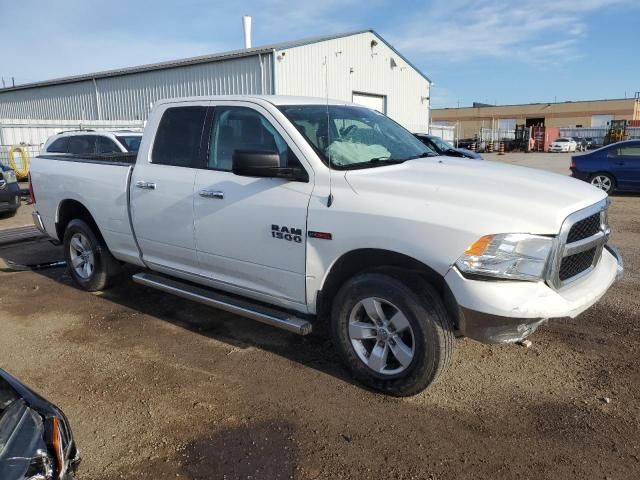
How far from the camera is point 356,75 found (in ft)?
84.0

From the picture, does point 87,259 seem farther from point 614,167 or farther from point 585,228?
point 614,167

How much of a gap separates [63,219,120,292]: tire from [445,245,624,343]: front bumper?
394 cm

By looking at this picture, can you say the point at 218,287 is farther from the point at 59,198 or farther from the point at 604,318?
the point at 604,318

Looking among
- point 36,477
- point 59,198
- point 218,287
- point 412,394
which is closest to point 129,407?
point 218,287

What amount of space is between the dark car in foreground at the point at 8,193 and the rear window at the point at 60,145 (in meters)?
1.80

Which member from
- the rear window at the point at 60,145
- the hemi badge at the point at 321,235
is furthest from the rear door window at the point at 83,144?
the hemi badge at the point at 321,235

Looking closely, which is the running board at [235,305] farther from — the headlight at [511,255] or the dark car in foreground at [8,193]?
the dark car in foreground at [8,193]

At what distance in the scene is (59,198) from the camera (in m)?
5.75

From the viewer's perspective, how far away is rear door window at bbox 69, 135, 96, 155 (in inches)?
477

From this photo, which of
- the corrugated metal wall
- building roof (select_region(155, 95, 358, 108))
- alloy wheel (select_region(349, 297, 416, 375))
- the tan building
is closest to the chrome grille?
alloy wheel (select_region(349, 297, 416, 375))

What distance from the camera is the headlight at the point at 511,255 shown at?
2951mm

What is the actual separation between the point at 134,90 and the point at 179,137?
2384 centimetres

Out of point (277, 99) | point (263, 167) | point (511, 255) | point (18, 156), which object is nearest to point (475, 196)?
point (511, 255)

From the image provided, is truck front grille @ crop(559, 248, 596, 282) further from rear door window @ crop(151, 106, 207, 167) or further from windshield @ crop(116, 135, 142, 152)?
windshield @ crop(116, 135, 142, 152)
